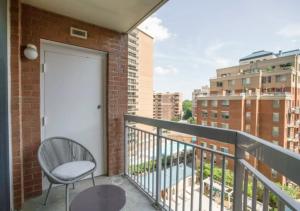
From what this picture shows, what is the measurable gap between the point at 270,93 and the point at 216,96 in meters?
0.82

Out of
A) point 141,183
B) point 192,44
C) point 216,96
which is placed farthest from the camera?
point 192,44

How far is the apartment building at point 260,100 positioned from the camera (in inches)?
82.3

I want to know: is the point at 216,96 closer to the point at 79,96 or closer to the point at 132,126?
the point at 132,126

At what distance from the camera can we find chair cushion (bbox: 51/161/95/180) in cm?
174

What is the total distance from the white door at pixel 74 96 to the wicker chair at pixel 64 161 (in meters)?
0.21

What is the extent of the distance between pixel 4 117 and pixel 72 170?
83cm

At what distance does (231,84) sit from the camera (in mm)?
3004

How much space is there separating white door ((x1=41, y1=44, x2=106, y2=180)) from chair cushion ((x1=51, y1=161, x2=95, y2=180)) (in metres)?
0.59

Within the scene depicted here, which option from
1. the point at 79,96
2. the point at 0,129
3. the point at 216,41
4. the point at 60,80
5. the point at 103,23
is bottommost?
the point at 0,129

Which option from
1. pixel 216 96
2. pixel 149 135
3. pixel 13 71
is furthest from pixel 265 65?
pixel 13 71

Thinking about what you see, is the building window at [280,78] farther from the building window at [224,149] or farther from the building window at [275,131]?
the building window at [224,149]

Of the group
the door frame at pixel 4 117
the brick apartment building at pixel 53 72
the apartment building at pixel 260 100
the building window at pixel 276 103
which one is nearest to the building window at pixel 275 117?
the apartment building at pixel 260 100

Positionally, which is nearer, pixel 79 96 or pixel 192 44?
pixel 79 96

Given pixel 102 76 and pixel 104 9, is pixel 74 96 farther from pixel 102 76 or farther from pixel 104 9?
pixel 104 9
